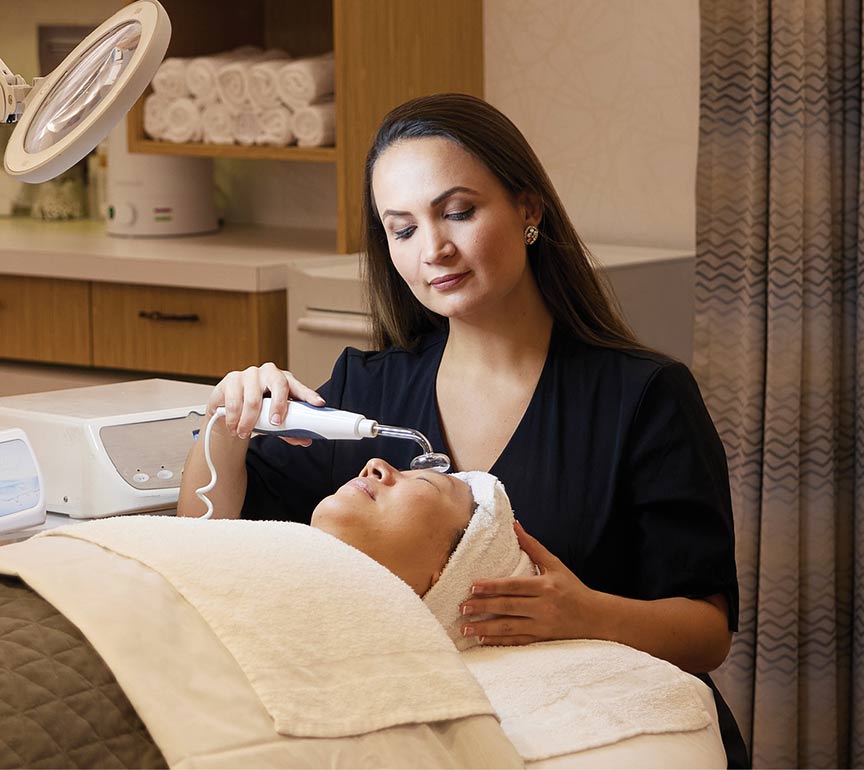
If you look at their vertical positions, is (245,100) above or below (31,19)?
below

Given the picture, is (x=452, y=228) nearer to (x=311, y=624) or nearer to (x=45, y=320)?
(x=311, y=624)

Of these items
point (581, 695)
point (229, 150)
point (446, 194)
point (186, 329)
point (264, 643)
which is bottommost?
point (581, 695)

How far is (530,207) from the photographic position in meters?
1.70

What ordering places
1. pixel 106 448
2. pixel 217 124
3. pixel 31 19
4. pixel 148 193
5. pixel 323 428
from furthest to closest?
pixel 31 19, pixel 148 193, pixel 217 124, pixel 106 448, pixel 323 428

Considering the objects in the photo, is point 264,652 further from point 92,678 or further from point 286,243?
point 286,243

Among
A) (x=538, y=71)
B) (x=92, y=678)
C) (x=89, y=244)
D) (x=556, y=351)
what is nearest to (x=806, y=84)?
(x=538, y=71)

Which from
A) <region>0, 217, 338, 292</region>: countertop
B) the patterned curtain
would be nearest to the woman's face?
the patterned curtain

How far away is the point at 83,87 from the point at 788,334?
4.87 feet

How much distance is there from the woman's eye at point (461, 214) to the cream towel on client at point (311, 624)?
1.84ft

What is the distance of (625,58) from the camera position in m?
2.88

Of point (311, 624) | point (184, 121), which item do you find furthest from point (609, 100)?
point (311, 624)

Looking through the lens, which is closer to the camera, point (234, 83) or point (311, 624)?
point (311, 624)

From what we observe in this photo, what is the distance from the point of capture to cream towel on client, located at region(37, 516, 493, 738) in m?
1.02

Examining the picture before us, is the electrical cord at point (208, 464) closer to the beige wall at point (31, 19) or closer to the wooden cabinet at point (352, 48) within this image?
the wooden cabinet at point (352, 48)
